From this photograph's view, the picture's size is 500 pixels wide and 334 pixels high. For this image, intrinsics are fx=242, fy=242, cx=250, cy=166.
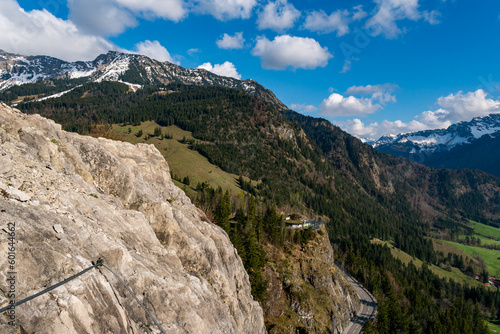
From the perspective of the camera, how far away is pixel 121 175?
29.5m

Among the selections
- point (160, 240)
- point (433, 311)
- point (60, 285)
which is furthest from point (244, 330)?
point (433, 311)

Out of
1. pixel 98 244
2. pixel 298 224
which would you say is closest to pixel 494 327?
pixel 298 224

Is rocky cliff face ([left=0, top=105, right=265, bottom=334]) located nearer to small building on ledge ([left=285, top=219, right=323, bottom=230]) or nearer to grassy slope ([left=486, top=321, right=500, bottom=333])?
small building on ledge ([left=285, top=219, right=323, bottom=230])

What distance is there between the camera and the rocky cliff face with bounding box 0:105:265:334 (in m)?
13.0

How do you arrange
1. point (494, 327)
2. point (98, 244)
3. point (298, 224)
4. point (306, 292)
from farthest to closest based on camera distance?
point (494, 327)
point (298, 224)
point (306, 292)
point (98, 244)

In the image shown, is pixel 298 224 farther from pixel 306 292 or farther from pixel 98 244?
pixel 98 244

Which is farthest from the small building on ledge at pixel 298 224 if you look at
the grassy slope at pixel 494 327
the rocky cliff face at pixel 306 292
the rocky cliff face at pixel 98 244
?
the grassy slope at pixel 494 327

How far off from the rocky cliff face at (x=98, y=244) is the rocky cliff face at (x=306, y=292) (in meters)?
27.6

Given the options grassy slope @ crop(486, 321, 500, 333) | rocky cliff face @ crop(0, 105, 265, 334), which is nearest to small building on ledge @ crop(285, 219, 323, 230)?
rocky cliff face @ crop(0, 105, 265, 334)

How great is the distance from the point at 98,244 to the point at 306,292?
65989mm

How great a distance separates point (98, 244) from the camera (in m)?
17.7

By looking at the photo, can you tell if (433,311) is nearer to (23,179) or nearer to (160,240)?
(160,240)

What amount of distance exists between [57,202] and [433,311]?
148m

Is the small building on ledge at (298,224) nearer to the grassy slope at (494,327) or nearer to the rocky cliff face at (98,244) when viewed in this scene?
the rocky cliff face at (98,244)
